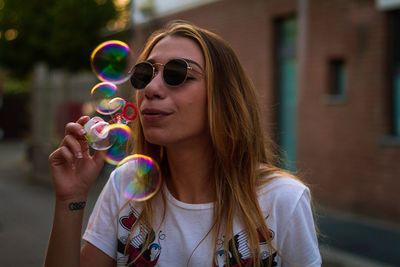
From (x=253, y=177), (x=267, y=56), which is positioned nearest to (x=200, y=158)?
(x=253, y=177)

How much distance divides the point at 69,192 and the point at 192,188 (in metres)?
0.43

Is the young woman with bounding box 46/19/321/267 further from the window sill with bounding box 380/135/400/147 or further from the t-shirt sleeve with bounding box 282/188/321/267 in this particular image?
the window sill with bounding box 380/135/400/147

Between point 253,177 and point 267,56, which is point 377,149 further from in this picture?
point 253,177

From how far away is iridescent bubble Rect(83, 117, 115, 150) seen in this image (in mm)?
1945

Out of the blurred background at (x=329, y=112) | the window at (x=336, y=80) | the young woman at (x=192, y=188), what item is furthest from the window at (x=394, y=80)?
the young woman at (x=192, y=188)

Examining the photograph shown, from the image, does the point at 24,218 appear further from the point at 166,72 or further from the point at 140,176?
the point at 166,72

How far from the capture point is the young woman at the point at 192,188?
195cm

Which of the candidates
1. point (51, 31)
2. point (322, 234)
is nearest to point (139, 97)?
point (322, 234)

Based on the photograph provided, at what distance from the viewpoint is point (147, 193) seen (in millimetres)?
2121

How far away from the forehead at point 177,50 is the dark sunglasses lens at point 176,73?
0.05 meters

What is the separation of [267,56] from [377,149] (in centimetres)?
319

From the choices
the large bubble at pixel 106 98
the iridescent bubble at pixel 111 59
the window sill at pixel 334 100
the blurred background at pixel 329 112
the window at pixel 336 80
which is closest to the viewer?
the large bubble at pixel 106 98

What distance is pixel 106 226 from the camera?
208 centimetres

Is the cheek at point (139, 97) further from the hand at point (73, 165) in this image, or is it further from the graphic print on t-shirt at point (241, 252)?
the graphic print on t-shirt at point (241, 252)
